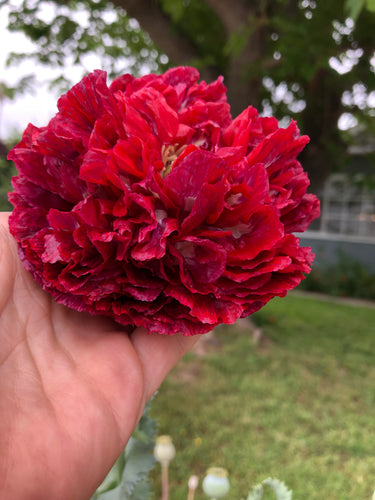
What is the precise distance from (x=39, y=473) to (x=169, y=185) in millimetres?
565

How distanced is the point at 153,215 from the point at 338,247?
12.0 m

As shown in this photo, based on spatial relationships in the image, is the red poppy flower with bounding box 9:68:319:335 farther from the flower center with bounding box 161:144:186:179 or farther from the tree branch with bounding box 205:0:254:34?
the tree branch with bounding box 205:0:254:34

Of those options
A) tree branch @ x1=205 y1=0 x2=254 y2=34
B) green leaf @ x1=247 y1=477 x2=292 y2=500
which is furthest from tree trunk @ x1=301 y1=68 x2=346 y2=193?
green leaf @ x1=247 y1=477 x2=292 y2=500

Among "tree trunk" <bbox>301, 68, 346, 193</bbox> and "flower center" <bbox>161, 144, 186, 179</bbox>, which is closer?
"flower center" <bbox>161, 144, 186, 179</bbox>

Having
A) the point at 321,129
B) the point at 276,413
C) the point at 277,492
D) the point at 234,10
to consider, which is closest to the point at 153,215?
the point at 277,492

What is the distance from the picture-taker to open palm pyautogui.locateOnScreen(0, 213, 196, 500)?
0.72 metres

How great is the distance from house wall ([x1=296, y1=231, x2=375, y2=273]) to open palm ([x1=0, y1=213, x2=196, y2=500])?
10.4m

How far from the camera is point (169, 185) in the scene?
0.83 meters

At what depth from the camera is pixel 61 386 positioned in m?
0.89

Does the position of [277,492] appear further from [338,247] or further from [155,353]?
[338,247]

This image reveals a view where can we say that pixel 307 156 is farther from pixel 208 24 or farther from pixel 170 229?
pixel 170 229

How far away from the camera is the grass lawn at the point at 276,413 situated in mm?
2854

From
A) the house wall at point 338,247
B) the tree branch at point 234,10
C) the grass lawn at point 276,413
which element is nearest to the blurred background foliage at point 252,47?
the tree branch at point 234,10

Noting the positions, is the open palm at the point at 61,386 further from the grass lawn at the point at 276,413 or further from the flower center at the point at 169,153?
the grass lawn at the point at 276,413
